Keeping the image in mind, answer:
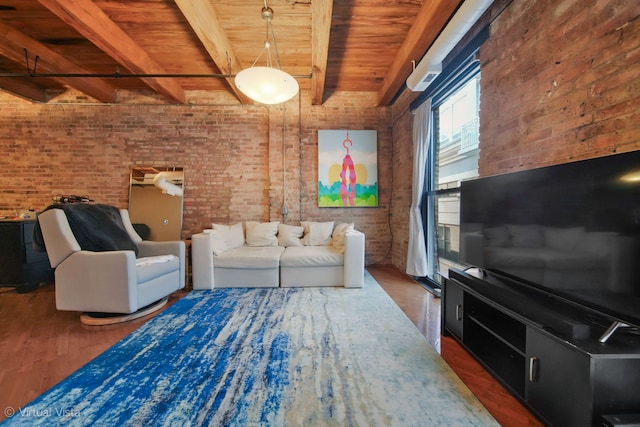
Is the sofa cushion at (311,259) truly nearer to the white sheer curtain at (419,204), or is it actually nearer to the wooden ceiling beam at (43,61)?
the white sheer curtain at (419,204)

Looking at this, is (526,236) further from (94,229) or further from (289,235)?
(94,229)

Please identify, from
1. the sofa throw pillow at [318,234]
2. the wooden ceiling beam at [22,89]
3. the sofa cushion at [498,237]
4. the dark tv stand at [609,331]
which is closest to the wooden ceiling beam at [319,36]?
the sofa throw pillow at [318,234]

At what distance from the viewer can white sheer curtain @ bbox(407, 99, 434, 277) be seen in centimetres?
330

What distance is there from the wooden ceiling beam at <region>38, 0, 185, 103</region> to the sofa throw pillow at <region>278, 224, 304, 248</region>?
280 cm

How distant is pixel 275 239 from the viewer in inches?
155

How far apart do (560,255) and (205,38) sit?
3.50 metres

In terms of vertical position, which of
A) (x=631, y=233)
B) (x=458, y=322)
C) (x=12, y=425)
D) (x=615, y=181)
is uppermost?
(x=615, y=181)

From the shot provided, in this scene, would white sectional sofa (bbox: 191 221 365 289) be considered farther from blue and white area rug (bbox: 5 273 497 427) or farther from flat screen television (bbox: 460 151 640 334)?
flat screen television (bbox: 460 151 640 334)

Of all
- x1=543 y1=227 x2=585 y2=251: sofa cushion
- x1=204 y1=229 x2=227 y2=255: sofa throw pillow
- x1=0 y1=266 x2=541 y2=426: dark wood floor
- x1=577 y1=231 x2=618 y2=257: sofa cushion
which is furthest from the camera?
x1=204 y1=229 x2=227 y2=255: sofa throw pillow

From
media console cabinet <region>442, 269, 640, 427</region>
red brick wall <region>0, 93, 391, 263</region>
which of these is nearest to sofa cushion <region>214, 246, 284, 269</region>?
red brick wall <region>0, 93, 391, 263</region>

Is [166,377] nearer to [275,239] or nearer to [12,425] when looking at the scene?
[12,425]

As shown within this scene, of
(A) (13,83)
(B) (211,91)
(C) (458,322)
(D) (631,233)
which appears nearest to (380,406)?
(C) (458,322)

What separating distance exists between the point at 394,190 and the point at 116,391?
13.4ft

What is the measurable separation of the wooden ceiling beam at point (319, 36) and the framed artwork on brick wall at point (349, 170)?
3.25 ft
